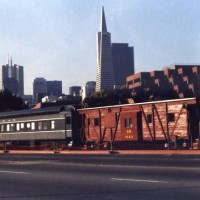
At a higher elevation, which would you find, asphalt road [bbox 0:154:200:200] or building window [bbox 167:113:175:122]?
building window [bbox 167:113:175:122]

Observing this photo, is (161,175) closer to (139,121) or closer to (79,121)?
(139,121)

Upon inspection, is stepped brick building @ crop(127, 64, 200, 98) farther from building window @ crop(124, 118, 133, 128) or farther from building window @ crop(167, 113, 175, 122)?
building window @ crop(167, 113, 175, 122)

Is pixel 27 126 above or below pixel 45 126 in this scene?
above

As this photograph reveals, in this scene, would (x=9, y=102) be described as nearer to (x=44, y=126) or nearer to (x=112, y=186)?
(x=44, y=126)

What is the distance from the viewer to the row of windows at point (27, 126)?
40.7 metres

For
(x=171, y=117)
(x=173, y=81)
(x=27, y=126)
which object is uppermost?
(x=173, y=81)

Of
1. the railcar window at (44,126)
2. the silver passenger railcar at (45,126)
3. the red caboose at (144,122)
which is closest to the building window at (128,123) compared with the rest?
the red caboose at (144,122)

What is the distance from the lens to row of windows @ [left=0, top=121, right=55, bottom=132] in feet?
133

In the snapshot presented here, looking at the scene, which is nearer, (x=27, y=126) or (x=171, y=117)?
(x=171, y=117)

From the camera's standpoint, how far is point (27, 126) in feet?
142

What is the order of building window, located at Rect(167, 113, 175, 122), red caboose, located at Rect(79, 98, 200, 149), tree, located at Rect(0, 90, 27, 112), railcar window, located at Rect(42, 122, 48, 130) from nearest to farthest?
red caboose, located at Rect(79, 98, 200, 149), building window, located at Rect(167, 113, 175, 122), railcar window, located at Rect(42, 122, 48, 130), tree, located at Rect(0, 90, 27, 112)

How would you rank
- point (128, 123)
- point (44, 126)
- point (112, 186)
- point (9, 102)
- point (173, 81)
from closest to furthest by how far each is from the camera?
point (112, 186) → point (128, 123) → point (44, 126) → point (9, 102) → point (173, 81)

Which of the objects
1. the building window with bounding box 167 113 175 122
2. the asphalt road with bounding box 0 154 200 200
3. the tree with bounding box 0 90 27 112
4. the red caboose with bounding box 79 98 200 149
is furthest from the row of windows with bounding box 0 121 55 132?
the tree with bounding box 0 90 27 112

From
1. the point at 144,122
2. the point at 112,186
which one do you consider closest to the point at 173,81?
the point at 144,122
